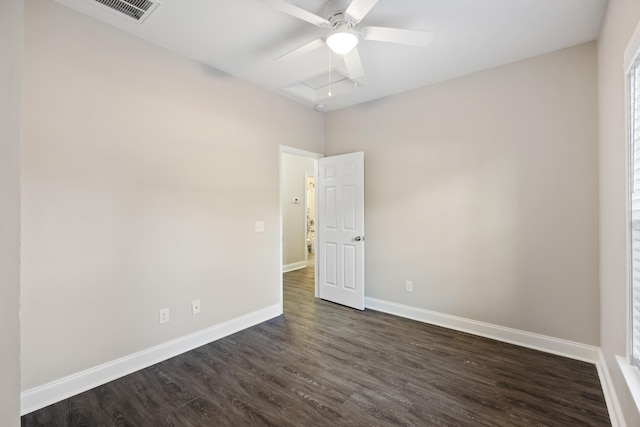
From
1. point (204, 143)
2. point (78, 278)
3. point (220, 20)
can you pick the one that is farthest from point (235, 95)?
point (78, 278)

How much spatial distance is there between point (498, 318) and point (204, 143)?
347 centimetres

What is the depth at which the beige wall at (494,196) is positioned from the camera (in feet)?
8.24

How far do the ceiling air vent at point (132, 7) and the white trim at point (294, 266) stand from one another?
4.62 metres

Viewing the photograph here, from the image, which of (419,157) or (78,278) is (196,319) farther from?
(419,157)

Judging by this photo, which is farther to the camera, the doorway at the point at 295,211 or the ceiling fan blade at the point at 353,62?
the doorway at the point at 295,211

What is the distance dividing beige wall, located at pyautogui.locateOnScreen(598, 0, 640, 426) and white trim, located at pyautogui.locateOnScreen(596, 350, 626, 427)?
0.23 ft

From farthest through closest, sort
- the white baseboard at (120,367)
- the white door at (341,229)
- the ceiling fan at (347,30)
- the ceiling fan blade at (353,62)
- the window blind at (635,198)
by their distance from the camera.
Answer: the white door at (341,229)
the ceiling fan blade at (353,62)
the white baseboard at (120,367)
the ceiling fan at (347,30)
the window blind at (635,198)

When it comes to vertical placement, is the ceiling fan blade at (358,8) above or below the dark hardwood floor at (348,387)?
above

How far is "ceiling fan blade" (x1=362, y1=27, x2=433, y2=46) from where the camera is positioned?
1898mm

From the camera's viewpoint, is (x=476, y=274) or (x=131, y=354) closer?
(x=131, y=354)

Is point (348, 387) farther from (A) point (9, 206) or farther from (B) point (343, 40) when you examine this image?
(B) point (343, 40)

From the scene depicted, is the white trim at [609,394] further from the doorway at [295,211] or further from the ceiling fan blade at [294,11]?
the doorway at [295,211]

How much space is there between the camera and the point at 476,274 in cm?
304

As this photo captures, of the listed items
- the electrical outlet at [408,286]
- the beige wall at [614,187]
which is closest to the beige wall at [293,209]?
the electrical outlet at [408,286]
